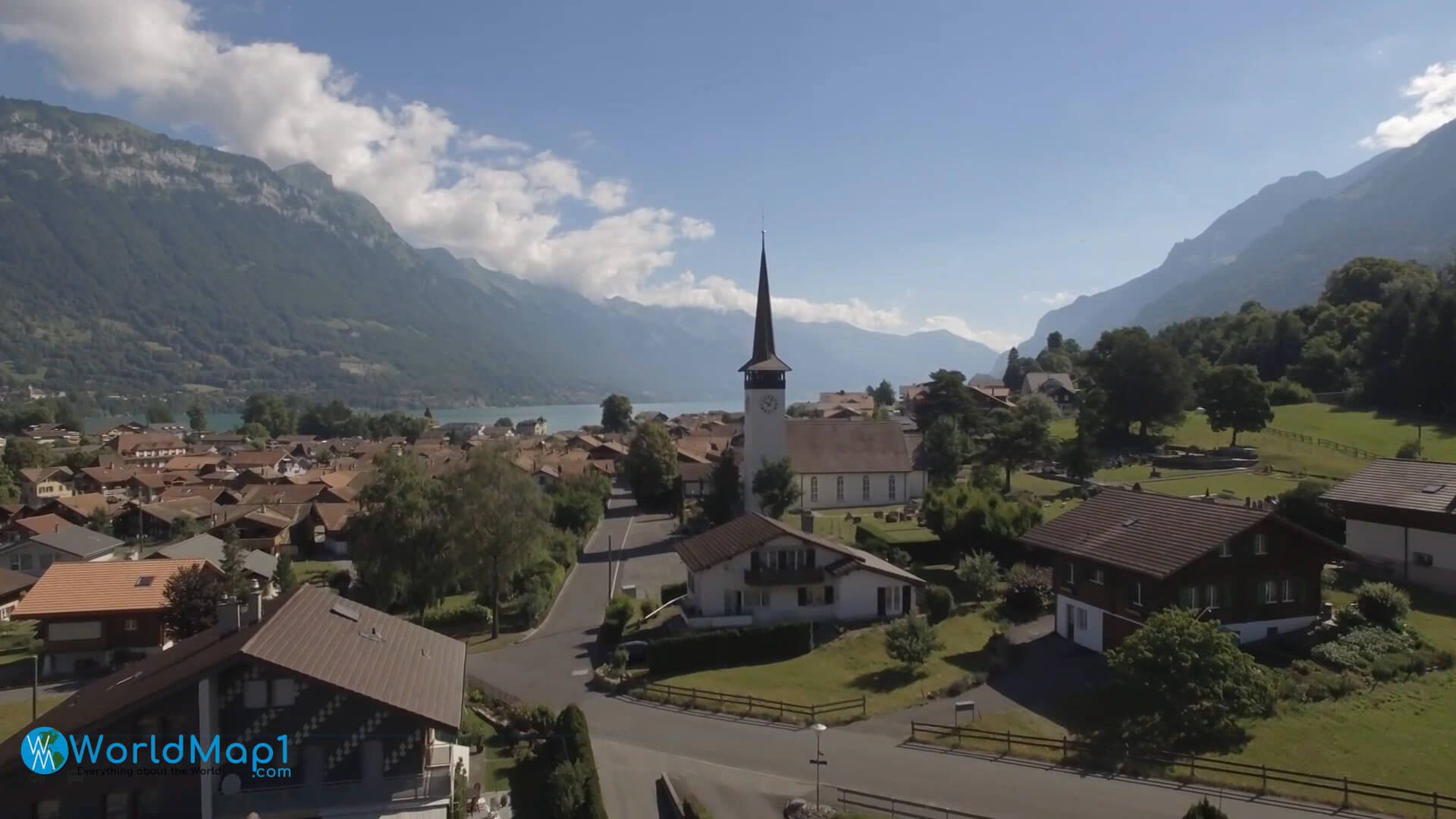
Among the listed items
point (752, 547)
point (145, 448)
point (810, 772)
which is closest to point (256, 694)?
point (810, 772)

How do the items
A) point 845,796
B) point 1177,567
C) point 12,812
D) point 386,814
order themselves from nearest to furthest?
1. point 12,812
2. point 386,814
3. point 845,796
4. point 1177,567

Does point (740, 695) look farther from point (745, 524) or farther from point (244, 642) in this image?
point (244, 642)

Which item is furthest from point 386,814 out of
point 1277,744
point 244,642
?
point 1277,744

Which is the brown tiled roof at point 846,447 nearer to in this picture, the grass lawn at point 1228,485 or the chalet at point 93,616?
the grass lawn at point 1228,485

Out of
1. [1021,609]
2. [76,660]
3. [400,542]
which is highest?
[400,542]

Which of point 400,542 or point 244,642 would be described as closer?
point 244,642

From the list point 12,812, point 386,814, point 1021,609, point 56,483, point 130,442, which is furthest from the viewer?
point 130,442

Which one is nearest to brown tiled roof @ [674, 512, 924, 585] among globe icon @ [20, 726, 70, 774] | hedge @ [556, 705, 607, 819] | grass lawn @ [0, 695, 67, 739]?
hedge @ [556, 705, 607, 819]

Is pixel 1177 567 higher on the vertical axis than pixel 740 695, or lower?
higher
